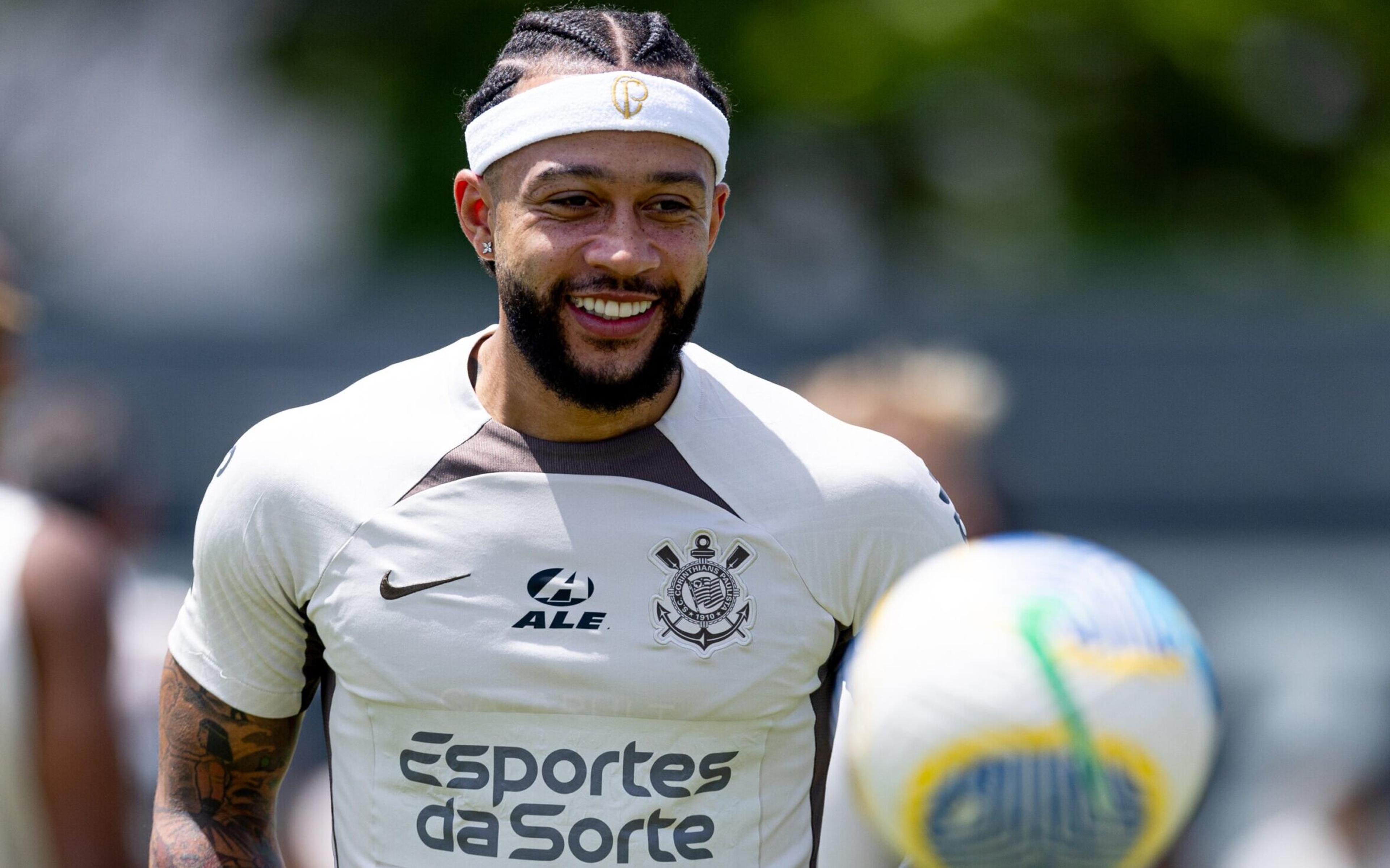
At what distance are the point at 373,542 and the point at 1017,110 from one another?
58.1ft

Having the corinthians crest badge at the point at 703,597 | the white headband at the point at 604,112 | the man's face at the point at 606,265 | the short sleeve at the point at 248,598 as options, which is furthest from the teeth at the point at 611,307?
the short sleeve at the point at 248,598

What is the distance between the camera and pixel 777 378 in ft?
34.3

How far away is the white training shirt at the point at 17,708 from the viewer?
15.9ft

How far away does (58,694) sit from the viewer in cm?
488

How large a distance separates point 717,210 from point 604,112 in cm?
36

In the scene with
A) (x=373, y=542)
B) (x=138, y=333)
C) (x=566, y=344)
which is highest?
(x=566, y=344)

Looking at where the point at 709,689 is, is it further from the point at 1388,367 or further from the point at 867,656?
the point at 1388,367

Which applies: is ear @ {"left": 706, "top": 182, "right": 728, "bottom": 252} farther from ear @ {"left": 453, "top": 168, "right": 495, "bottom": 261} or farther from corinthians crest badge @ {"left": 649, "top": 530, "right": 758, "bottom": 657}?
corinthians crest badge @ {"left": 649, "top": 530, "right": 758, "bottom": 657}

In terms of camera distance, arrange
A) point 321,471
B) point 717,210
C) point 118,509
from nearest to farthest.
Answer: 1. point 321,471
2. point 717,210
3. point 118,509

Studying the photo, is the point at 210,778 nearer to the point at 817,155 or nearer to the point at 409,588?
the point at 409,588

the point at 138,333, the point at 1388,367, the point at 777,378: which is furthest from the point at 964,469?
the point at 138,333

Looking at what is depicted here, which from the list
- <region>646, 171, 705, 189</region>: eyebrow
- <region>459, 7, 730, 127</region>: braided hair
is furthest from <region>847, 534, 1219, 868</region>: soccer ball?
<region>459, 7, 730, 127</region>: braided hair

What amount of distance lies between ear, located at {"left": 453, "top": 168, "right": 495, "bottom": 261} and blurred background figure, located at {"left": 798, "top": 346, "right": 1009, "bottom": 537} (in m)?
1.30

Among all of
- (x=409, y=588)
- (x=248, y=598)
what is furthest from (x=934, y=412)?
(x=248, y=598)
